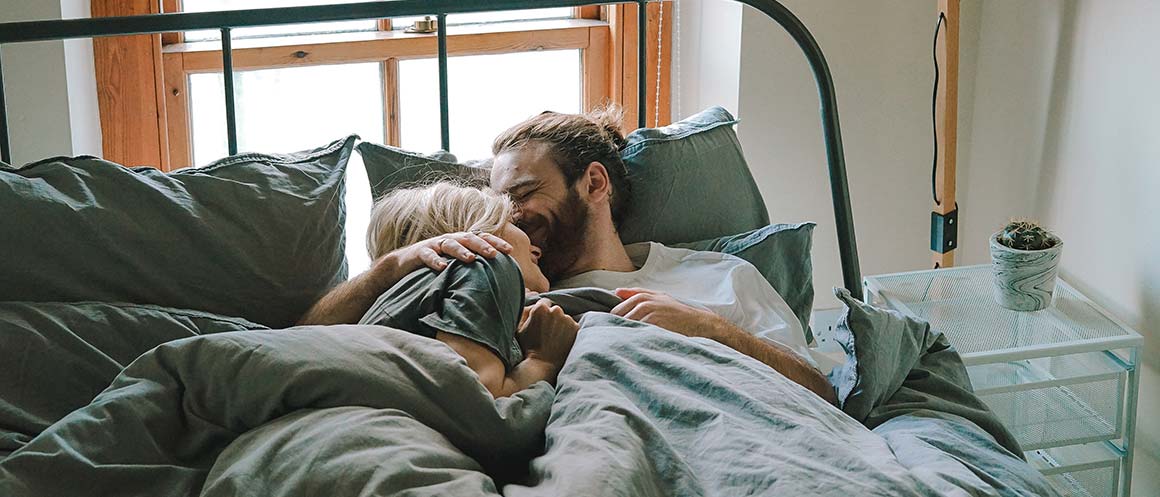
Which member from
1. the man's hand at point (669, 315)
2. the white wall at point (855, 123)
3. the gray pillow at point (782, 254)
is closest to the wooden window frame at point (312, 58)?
the white wall at point (855, 123)

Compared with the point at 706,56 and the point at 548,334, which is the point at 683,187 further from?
the point at 706,56

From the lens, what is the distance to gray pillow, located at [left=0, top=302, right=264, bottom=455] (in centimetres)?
131

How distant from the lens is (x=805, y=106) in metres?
2.64

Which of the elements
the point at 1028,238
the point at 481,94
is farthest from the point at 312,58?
the point at 1028,238

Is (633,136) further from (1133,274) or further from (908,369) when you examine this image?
(1133,274)

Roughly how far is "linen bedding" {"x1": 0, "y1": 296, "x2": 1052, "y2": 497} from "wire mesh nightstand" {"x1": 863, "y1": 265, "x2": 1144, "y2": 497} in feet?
2.46

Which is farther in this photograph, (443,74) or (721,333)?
(443,74)

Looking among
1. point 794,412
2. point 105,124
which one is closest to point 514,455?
point 794,412

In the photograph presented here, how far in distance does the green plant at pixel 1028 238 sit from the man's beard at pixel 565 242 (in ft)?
2.73

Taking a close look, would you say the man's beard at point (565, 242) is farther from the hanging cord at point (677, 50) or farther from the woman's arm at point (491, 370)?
the hanging cord at point (677, 50)

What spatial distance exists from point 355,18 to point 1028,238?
122 centimetres

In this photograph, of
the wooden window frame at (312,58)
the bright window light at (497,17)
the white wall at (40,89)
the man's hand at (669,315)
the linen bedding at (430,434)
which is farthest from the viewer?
the bright window light at (497,17)

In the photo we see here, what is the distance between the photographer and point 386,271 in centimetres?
155

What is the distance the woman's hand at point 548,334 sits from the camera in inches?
58.0
